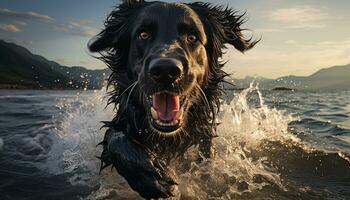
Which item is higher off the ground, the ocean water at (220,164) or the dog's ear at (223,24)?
the dog's ear at (223,24)

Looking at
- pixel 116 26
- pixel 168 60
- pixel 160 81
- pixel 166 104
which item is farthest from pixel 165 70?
pixel 116 26

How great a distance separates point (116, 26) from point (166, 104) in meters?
2.06

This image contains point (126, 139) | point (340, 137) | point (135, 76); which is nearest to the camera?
point (126, 139)

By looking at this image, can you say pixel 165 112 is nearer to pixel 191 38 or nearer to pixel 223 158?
pixel 191 38

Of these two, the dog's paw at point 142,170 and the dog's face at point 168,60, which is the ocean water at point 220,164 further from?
the dog's face at point 168,60

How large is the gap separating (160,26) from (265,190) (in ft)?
8.68

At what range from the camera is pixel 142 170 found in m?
4.62

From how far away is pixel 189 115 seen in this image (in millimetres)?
5656

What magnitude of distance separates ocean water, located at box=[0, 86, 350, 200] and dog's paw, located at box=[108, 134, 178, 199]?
60 cm

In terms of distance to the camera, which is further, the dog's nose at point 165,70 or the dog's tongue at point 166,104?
the dog's tongue at point 166,104

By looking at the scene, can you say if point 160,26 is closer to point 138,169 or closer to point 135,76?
point 135,76

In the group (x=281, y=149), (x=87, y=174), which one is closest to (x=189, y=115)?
(x=87, y=174)

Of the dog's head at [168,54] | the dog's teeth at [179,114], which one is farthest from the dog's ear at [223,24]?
the dog's teeth at [179,114]

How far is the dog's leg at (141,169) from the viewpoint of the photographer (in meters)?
4.61
